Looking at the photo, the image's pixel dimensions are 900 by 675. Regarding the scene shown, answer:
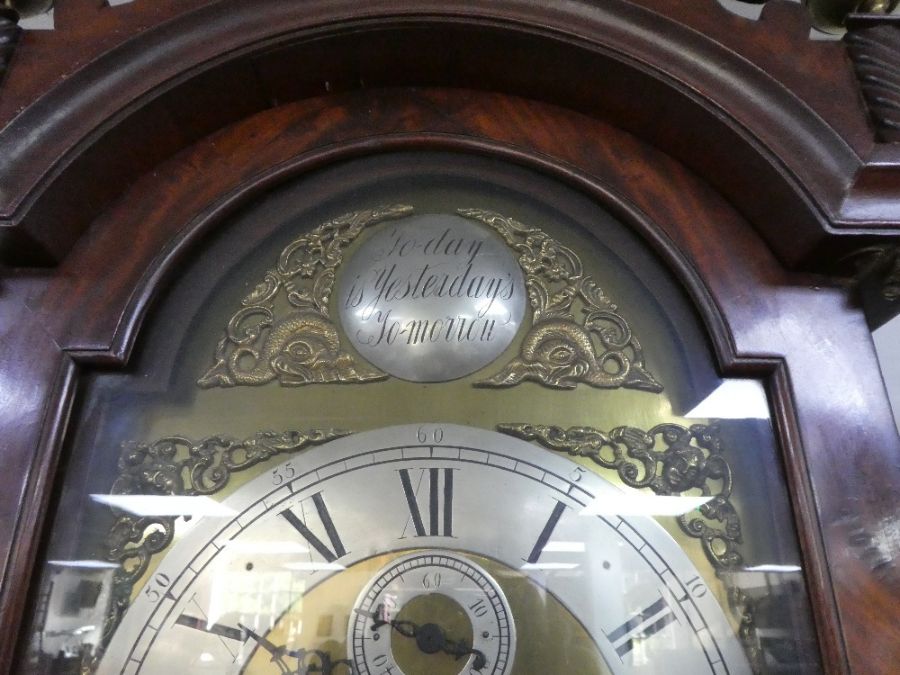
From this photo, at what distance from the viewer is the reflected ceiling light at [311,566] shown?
73cm

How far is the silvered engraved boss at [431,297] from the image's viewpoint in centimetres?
81

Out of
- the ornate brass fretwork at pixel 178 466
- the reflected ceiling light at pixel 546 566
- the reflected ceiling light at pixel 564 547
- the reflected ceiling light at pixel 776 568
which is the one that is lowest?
the reflected ceiling light at pixel 776 568

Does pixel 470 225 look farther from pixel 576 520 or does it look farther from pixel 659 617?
pixel 659 617

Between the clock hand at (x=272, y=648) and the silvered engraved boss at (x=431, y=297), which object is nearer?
the clock hand at (x=272, y=648)

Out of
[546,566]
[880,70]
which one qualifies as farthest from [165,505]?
[880,70]

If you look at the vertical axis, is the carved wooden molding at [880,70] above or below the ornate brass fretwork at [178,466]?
above

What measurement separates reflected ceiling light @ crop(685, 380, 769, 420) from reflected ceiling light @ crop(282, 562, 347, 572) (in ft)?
1.21

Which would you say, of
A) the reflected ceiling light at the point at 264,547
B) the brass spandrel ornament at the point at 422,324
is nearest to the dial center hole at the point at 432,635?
the reflected ceiling light at the point at 264,547

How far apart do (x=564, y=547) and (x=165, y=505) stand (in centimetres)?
38

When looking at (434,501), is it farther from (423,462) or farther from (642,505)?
(642,505)

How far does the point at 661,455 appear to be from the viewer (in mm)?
775

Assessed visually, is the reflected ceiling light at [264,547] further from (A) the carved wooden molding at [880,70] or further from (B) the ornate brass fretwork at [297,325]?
(A) the carved wooden molding at [880,70]

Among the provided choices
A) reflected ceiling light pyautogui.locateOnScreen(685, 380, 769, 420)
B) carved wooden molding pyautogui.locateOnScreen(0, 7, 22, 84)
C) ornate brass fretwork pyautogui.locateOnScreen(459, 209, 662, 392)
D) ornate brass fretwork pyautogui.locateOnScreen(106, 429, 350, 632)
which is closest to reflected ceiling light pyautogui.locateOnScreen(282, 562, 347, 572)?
ornate brass fretwork pyautogui.locateOnScreen(106, 429, 350, 632)

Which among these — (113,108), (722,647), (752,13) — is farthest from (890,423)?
(113,108)
